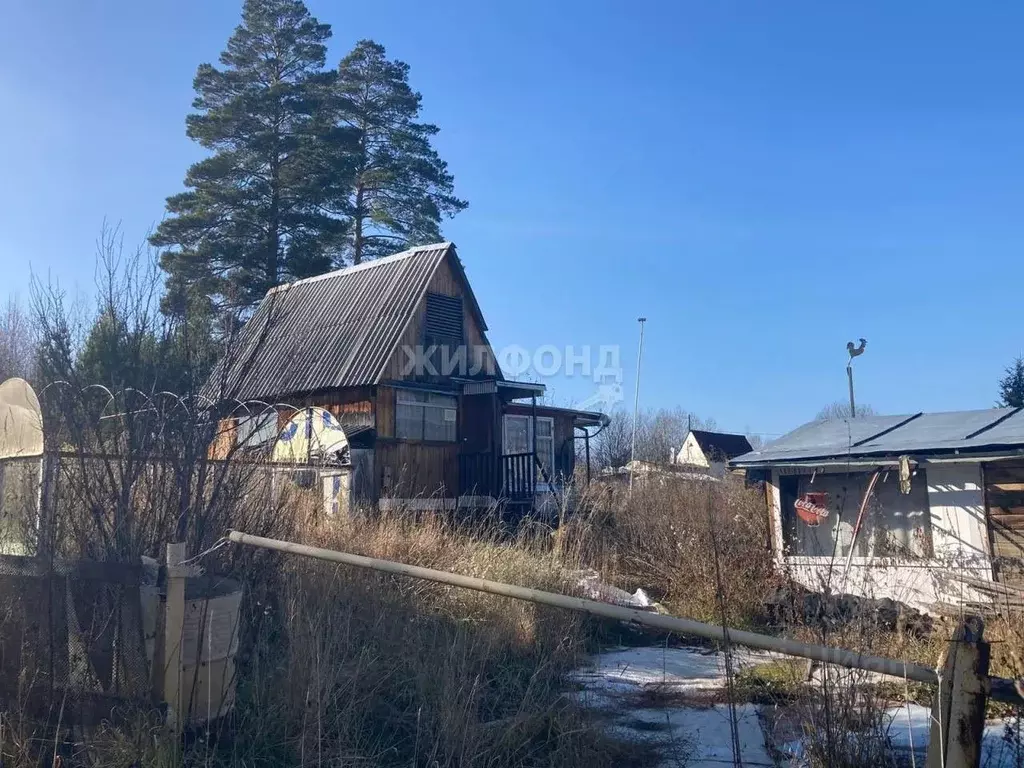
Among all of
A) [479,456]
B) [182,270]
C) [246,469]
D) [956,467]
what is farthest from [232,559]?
[182,270]

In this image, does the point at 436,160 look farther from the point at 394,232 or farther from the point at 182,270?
the point at 182,270

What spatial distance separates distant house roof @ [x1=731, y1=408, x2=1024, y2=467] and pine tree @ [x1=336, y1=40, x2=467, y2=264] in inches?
690

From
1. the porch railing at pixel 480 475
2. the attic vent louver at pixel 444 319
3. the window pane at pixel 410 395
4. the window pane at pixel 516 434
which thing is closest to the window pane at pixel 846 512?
the porch railing at pixel 480 475

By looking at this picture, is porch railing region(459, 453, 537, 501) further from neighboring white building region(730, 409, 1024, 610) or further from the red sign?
the red sign

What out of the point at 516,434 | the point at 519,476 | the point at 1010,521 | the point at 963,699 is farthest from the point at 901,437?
the point at 516,434

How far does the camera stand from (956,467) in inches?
376

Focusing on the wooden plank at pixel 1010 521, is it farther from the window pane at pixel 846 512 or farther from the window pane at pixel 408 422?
the window pane at pixel 408 422

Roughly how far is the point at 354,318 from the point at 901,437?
11.7 metres

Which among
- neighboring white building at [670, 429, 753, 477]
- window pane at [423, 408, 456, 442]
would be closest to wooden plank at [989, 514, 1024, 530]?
window pane at [423, 408, 456, 442]

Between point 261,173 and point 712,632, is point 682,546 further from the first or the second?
point 261,173

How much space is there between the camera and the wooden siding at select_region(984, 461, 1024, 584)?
901 centimetres

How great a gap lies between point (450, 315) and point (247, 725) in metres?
14.9

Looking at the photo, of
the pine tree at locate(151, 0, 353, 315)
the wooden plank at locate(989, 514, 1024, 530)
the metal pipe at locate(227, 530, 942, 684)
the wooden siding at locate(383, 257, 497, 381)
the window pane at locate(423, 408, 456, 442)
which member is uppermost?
the pine tree at locate(151, 0, 353, 315)

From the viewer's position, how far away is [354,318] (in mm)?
18125
